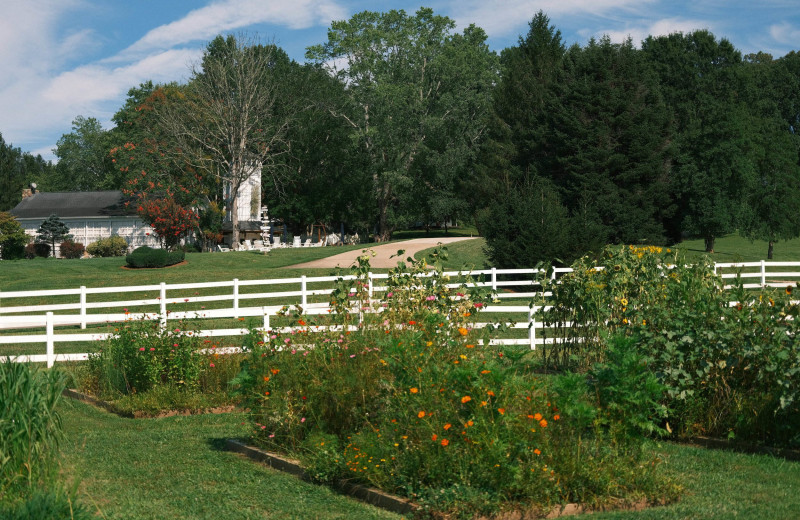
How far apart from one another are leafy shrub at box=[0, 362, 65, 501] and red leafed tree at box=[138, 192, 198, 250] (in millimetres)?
39725

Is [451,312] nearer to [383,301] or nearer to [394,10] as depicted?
[383,301]

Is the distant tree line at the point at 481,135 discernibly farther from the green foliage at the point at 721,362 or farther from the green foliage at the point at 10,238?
the green foliage at the point at 721,362

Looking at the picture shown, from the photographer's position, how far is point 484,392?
6.25 meters

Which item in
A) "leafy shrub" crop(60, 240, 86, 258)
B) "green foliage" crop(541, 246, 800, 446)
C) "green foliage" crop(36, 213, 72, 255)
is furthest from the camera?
"green foliage" crop(36, 213, 72, 255)

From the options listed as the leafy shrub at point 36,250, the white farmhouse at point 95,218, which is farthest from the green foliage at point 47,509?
the leafy shrub at point 36,250

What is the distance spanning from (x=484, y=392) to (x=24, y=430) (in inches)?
141

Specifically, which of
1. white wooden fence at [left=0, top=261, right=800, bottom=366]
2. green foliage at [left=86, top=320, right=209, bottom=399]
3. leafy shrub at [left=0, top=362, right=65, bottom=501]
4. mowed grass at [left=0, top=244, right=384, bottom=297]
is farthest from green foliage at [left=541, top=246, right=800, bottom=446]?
mowed grass at [left=0, top=244, right=384, bottom=297]

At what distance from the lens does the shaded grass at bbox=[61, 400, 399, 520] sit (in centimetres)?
614

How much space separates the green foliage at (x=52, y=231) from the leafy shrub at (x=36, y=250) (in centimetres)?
40

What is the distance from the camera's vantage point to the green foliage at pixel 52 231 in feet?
173

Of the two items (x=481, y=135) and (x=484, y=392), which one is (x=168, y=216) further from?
(x=484, y=392)

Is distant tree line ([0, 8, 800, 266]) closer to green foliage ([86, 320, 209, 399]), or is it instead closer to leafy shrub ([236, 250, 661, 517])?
green foliage ([86, 320, 209, 399])

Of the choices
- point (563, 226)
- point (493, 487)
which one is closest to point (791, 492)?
point (493, 487)

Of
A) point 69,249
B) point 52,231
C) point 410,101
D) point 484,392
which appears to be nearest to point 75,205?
point 52,231
